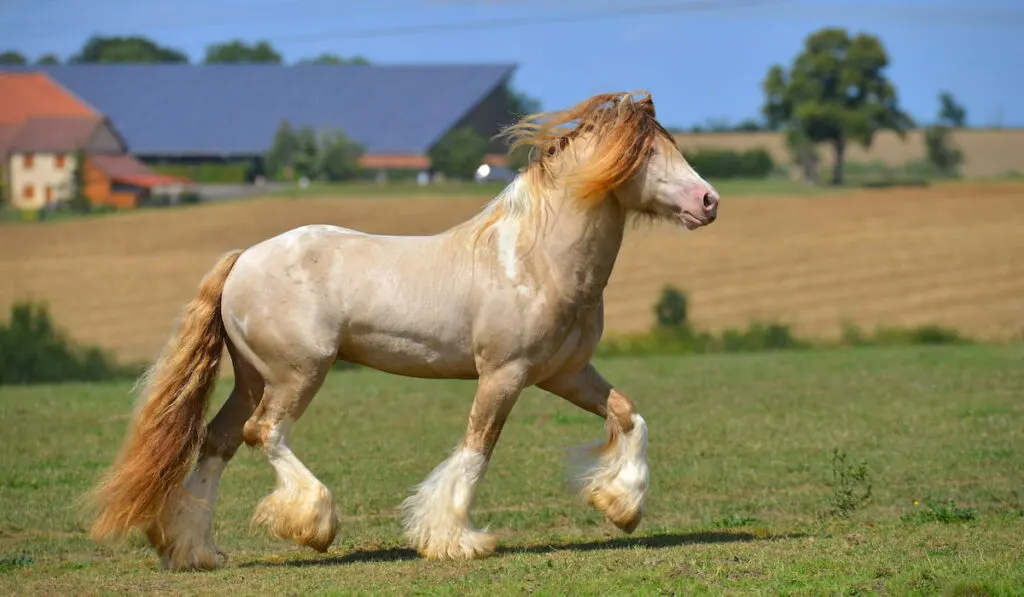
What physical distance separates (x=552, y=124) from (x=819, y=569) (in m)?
3.08

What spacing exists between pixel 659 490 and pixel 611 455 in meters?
3.53

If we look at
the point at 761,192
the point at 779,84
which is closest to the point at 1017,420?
the point at 761,192

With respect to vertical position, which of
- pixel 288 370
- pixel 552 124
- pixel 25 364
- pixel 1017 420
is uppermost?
pixel 552 124

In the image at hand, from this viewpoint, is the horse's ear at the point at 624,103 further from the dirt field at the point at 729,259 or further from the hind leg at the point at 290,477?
the dirt field at the point at 729,259

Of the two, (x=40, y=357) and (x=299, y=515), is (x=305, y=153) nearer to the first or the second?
(x=40, y=357)

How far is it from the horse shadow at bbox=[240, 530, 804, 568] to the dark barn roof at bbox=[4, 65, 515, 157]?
257 feet

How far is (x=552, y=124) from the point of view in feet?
29.3

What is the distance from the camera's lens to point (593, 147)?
870cm

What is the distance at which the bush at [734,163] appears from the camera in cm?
7438

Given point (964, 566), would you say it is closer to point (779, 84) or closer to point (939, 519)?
point (939, 519)

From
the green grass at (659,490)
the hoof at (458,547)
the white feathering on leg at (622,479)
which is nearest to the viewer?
the green grass at (659,490)

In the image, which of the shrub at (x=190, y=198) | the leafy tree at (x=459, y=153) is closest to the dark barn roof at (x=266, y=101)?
the leafy tree at (x=459, y=153)

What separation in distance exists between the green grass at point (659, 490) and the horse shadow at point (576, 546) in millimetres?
26

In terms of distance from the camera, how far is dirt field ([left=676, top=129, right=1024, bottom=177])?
81500 millimetres
